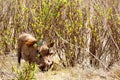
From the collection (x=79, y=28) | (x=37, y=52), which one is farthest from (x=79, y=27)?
(x=37, y=52)

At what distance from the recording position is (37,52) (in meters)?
6.92

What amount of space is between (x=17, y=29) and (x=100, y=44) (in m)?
2.06

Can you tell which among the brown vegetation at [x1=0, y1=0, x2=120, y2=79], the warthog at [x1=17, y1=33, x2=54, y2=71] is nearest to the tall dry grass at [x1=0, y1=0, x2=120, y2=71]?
the brown vegetation at [x1=0, y1=0, x2=120, y2=79]

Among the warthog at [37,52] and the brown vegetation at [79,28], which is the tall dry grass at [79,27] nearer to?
the brown vegetation at [79,28]


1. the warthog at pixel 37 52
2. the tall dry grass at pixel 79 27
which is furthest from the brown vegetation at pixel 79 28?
the warthog at pixel 37 52

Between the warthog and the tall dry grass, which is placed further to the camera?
the tall dry grass

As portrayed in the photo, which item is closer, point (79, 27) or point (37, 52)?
point (37, 52)

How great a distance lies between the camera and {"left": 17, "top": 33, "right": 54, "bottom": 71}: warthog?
22.4ft

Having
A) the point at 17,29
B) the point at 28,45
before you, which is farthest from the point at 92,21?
the point at 17,29

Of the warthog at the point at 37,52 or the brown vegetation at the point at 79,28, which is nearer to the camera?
the warthog at the point at 37,52

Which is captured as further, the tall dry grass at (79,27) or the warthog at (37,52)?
the tall dry grass at (79,27)

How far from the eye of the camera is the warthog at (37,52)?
22.4ft

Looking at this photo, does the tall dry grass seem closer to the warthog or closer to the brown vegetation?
the brown vegetation

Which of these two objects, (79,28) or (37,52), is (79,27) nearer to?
(79,28)
